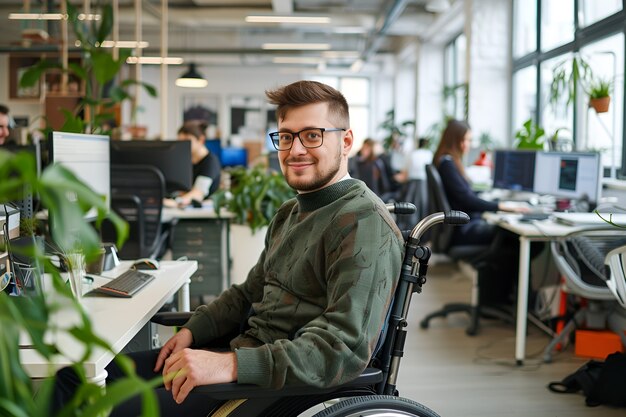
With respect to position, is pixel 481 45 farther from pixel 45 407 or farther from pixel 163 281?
pixel 45 407

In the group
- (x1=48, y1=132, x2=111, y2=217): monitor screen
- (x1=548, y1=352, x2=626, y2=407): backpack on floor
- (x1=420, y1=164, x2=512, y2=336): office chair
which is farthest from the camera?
(x1=420, y1=164, x2=512, y2=336): office chair

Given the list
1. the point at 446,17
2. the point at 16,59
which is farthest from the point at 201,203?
the point at 16,59

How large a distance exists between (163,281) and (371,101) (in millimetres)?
15212

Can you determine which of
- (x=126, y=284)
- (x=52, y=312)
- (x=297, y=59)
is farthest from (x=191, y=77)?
(x=52, y=312)

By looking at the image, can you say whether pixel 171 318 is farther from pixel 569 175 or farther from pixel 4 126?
pixel 4 126

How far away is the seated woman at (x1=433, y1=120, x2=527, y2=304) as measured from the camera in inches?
169

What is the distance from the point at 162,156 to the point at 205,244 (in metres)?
0.69

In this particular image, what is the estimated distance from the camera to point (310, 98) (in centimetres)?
166

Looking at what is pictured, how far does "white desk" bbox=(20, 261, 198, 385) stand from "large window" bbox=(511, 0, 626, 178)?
2.97 metres

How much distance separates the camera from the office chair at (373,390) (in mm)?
1362

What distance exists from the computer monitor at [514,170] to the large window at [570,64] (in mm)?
332

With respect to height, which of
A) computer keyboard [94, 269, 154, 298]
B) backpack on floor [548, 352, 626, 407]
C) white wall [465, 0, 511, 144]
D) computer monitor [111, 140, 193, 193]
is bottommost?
backpack on floor [548, 352, 626, 407]

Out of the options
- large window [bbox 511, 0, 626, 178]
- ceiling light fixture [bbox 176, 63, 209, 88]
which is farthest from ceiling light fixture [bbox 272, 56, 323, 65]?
large window [bbox 511, 0, 626, 178]

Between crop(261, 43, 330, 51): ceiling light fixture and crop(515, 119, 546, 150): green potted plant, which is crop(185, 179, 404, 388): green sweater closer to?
crop(515, 119, 546, 150): green potted plant
